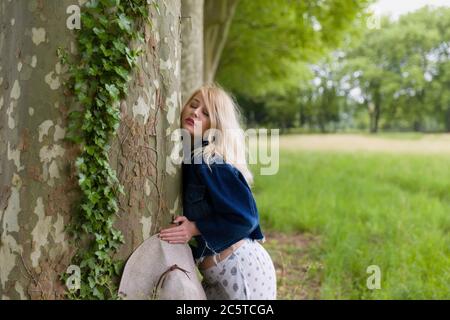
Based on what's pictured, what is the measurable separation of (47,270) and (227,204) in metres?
0.97

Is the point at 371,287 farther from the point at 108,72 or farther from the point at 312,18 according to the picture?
the point at 312,18

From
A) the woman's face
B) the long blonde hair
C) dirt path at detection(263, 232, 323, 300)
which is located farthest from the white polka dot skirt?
dirt path at detection(263, 232, 323, 300)

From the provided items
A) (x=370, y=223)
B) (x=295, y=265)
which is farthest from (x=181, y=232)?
(x=370, y=223)

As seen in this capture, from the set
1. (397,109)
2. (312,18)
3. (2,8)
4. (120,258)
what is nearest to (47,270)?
(120,258)

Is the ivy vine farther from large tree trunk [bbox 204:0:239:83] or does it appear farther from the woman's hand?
large tree trunk [bbox 204:0:239:83]

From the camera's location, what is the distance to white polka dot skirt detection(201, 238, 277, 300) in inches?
107

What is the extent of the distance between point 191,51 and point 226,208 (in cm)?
418

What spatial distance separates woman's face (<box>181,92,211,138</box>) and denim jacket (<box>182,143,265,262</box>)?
0.25 m

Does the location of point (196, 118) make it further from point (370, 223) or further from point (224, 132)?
point (370, 223)

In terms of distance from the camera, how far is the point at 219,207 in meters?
2.67

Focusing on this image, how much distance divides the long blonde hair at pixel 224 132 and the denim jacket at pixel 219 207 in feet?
0.31

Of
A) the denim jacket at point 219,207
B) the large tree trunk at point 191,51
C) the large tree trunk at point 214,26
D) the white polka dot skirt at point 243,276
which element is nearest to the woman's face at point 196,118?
the denim jacket at point 219,207

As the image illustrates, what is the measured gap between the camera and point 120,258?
103 inches

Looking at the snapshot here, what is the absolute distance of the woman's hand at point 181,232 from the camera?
271 cm
